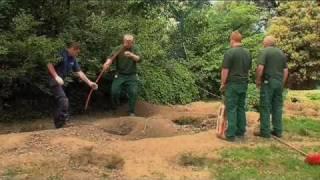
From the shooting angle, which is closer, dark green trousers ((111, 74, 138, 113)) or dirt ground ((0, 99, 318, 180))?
dirt ground ((0, 99, 318, 180))

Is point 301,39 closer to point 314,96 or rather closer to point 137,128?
point 314,96

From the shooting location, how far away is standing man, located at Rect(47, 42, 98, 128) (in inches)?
431

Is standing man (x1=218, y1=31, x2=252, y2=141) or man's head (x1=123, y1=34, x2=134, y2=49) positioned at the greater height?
man's head (x1=123, y1=34, x2=134, y2=49)

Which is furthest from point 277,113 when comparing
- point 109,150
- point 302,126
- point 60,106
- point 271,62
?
point 60,106

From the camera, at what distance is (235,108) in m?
10.8

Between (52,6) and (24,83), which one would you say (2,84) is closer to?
(24,83)

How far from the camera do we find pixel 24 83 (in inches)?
529

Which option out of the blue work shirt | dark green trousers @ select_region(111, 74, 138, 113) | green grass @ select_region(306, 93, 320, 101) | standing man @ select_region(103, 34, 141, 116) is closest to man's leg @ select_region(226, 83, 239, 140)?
standing man @ select_region(103, 34, 141, 116)

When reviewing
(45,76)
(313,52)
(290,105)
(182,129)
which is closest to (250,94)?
(290,105)

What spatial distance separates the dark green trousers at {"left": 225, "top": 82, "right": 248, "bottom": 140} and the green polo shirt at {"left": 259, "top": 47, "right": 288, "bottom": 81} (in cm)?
64

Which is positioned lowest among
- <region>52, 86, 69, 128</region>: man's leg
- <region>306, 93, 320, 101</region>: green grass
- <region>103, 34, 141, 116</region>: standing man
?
<region>306, 93, 320, 101</region>: green grass

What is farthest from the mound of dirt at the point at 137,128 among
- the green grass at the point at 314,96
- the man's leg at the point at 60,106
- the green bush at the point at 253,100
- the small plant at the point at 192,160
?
the green grass at the point at 314,96

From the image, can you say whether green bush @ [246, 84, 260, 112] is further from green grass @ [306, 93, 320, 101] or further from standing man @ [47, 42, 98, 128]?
standing man @ [47, 42, 98, 128]

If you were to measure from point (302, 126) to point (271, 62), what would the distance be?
196 centimetres
